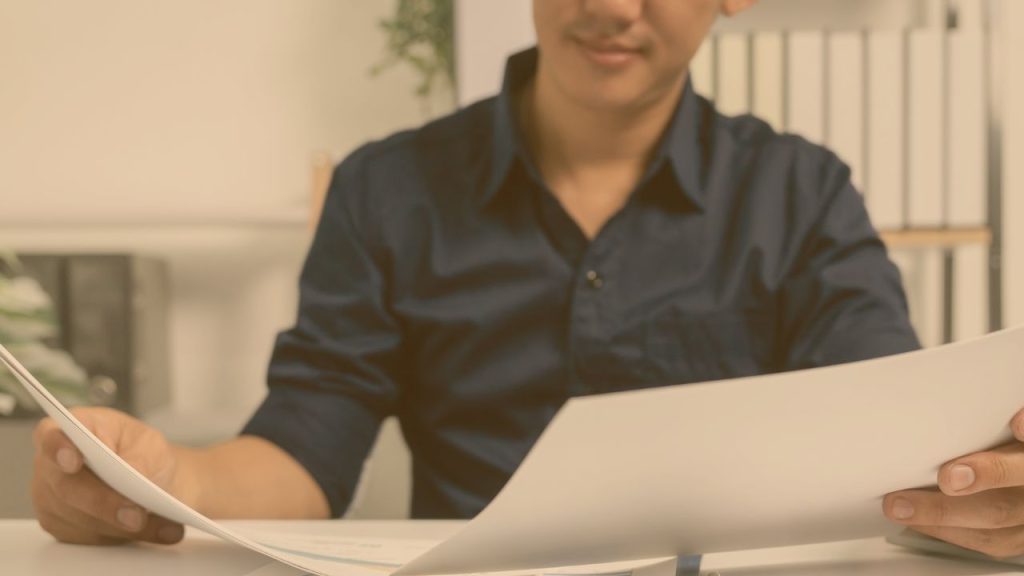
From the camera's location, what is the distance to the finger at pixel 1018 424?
1.59 feet

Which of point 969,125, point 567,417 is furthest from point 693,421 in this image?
point 969,125

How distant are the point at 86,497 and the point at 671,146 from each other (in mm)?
611

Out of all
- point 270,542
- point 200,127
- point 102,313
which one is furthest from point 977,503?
point 200,127

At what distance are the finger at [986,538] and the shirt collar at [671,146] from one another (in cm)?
50

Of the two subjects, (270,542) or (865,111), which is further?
(865,111)

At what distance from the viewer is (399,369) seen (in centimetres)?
100

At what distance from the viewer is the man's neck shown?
1.00 metres

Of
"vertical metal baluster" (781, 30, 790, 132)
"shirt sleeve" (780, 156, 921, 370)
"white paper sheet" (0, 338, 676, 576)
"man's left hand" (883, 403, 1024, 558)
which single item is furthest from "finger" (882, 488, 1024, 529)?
"vertical metal baluster" (781, 30, 790, 132)

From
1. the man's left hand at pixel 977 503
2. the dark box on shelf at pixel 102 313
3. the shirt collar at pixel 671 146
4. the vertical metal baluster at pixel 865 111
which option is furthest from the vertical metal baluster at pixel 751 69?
the man's left hand at pixel 977 503

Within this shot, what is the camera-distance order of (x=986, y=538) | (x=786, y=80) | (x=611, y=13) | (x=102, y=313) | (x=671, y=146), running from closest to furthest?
(x=986, y=538) → (x=611, y=13) → (x=671, y=146) → (x=786, y=80) → (x=102, y=313)

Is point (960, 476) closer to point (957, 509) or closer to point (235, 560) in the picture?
point (957, 509)

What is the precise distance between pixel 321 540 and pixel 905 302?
23.1 inches

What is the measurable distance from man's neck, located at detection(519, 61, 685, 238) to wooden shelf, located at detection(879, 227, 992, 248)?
838mm

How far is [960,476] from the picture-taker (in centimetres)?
48
